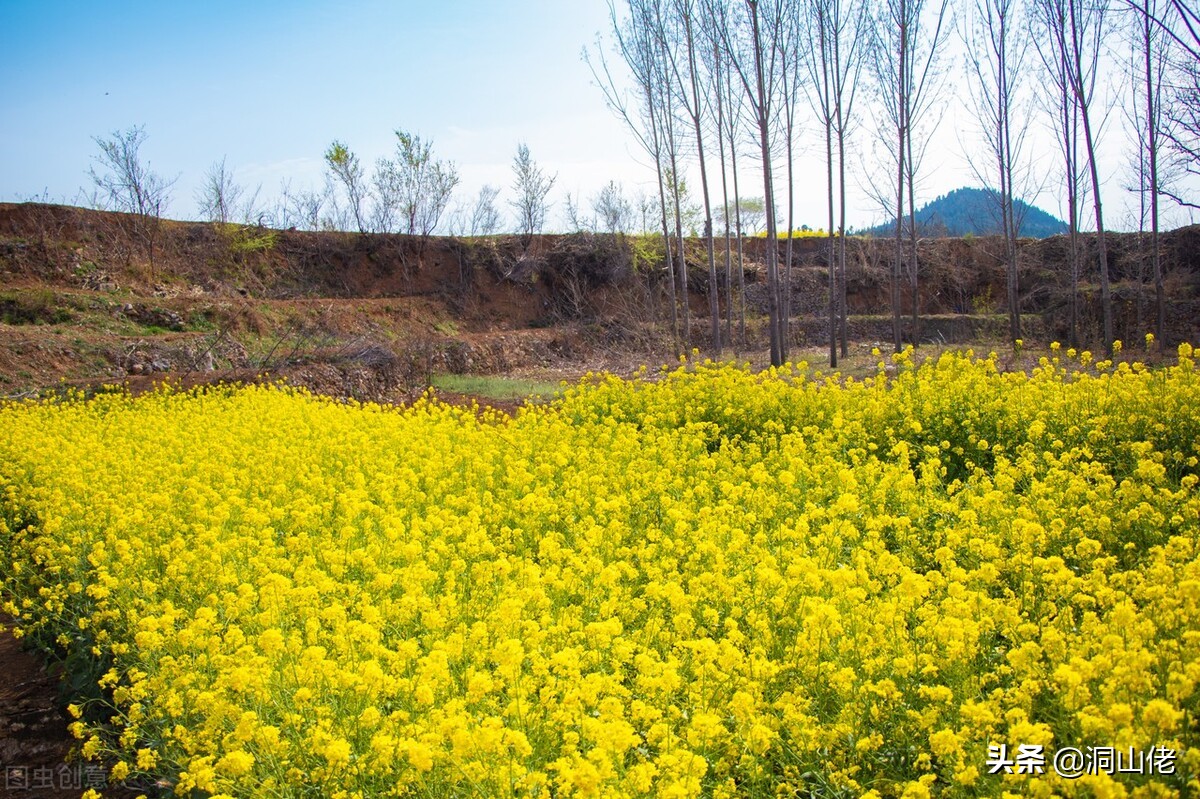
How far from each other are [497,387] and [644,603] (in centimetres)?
1292

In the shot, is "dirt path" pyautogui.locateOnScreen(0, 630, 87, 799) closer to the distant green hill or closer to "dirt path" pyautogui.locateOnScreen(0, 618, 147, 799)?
"dirt path" pyautogui.locateOnScreen(0, 618, 147, 799)

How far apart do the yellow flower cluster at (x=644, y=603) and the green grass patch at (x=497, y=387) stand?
23.5 feet

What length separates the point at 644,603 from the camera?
13.2ft

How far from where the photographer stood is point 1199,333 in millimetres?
22422

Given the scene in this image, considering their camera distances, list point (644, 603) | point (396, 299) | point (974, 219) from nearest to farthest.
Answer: point (644, 603)
point (396, 299)
point (974, 219)

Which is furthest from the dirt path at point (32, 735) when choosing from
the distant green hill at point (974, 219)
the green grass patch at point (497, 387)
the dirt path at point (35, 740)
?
the distant green hill at point (974, 219)

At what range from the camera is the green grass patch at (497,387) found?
A: 602 inches

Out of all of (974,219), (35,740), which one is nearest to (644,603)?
(35,740)

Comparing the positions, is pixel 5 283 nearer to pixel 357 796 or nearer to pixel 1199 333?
pixel 357 796

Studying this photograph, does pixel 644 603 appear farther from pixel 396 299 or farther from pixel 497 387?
pixel 396 299

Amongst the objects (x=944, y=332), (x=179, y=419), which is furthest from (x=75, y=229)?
(x=944, y=332)

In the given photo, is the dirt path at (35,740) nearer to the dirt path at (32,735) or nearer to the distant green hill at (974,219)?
the dirt path at (32,735)

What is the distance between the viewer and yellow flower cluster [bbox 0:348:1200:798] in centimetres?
271

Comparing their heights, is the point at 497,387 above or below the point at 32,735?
above
